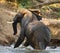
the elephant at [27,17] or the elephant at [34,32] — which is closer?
the elephant at [34,32]

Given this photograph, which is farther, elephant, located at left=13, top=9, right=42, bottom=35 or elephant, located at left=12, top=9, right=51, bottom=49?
elephant, located at left=13, top=9, right=42, bottom=35

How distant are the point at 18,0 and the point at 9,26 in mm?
8173

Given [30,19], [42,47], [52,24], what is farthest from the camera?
[52,24]

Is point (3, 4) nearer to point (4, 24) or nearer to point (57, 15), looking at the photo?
point (4, 24)

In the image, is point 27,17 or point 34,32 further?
point 27,17

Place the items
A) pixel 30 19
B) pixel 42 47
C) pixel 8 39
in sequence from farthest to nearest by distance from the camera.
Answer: pixel 8 39
pixel 30 19
pixel 42 47

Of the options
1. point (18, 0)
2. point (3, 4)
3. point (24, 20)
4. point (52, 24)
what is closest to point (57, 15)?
point (18, 0)

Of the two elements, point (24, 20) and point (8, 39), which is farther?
point (8, 39)

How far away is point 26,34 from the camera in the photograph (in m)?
11.2

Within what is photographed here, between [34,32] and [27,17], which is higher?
[27,17]

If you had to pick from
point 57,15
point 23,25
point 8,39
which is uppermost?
point 23,25

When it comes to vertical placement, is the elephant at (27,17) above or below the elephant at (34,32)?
above

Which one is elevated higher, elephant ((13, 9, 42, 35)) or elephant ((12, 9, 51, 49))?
elephant ((13, 9, 42, 35))

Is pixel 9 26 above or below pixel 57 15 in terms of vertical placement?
above
